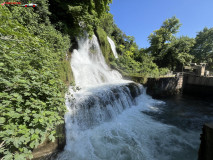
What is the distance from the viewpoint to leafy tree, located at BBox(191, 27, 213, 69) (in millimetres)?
22219

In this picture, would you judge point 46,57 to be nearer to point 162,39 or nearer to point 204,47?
point 162,39

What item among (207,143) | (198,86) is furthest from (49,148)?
(198,86)

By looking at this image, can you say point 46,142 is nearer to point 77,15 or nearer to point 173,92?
point 77,15

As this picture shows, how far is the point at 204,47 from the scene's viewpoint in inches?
883

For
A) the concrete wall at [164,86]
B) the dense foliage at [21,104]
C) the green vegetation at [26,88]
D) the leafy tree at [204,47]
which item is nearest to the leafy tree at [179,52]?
the concrete wall at [164,86]

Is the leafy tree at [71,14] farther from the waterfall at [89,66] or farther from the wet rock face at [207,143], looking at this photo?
the wet rock face at [207,143]

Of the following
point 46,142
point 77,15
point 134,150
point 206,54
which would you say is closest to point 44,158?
point 46,142

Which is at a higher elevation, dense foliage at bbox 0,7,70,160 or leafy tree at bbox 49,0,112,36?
leafy tree at bbox 49,0,112,36

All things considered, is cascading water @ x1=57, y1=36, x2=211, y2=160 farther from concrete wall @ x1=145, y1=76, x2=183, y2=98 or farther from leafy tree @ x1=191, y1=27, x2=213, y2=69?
leafy tree @ x1=191, y1=27, x2=213, y2=69

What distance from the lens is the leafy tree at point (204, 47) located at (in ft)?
72.9

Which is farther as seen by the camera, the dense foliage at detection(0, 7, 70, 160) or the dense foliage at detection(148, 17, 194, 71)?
the dense foliage at detection(148, 17, 194, 71)

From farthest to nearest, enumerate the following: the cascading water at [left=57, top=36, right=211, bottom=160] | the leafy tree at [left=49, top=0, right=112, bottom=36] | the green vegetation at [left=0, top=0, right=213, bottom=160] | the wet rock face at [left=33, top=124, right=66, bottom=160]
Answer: the leafy tree at [left=49, top=0, right=112, bottom=36] → the cascading water at [left=57, top=36, right=211, bottom=160] → the wet rock face at [left=33, top=124, right=66, bottom=160] → the green vegetation at [left=0, top=0, right=213, bottom=160]

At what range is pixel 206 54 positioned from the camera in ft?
74.4

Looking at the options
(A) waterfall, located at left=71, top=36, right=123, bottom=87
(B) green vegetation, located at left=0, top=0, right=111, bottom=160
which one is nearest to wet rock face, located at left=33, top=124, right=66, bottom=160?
(B) green vegetation, located at left=0, top=0, right=111, bottom=160
